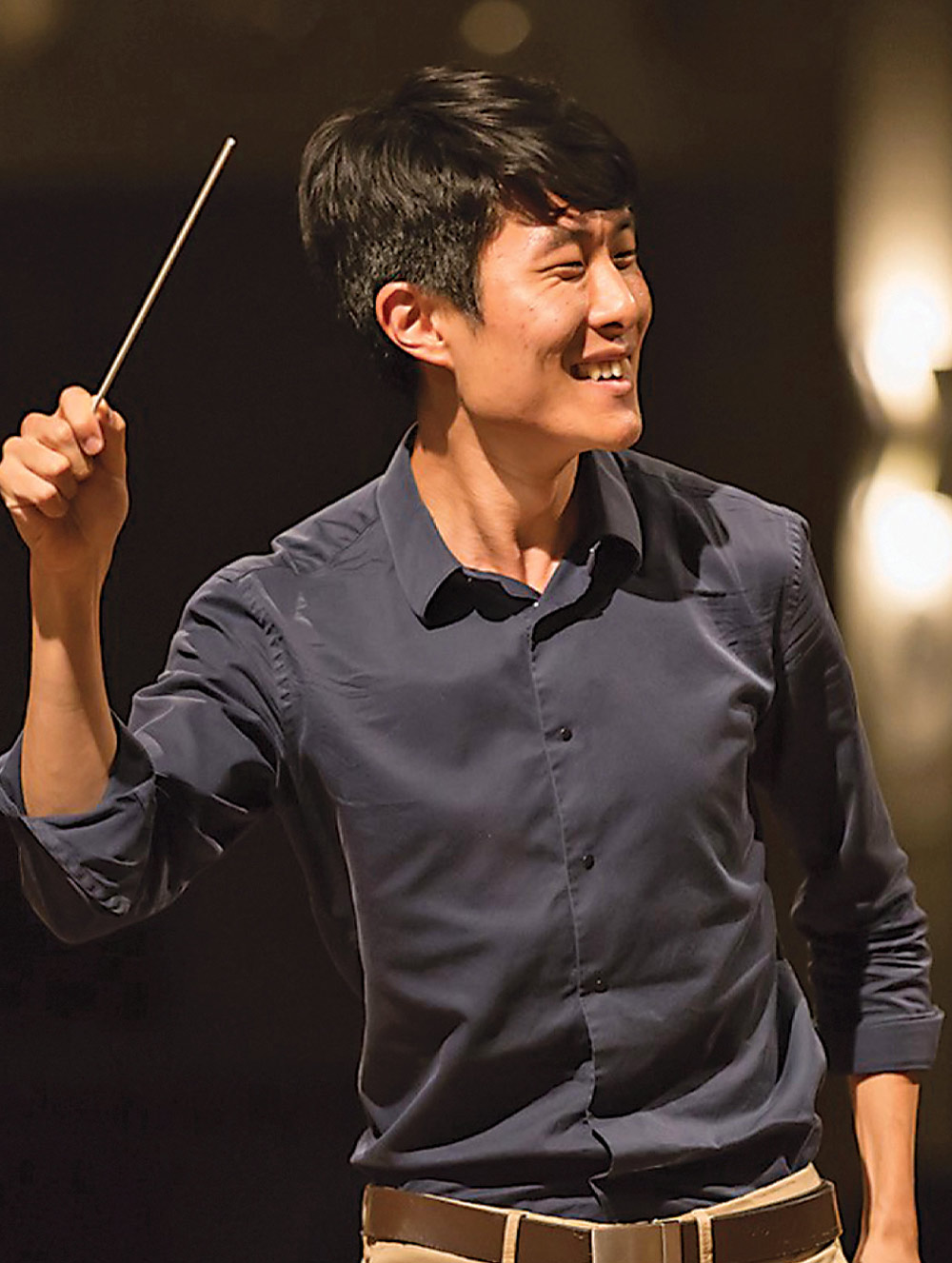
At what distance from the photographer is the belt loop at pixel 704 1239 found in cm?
146

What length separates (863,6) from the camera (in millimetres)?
2240

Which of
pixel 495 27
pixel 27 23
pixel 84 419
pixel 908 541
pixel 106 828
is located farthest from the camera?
pixel 908 541

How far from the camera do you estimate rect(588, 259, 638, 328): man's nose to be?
4.96ft

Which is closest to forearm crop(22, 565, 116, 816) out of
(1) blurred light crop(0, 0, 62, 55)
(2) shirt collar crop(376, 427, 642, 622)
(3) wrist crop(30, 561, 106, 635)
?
(3) wrist crop(30, 561, 106, 635)

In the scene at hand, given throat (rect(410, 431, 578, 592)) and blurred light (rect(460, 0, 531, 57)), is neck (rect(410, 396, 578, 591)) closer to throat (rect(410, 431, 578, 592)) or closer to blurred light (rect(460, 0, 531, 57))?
throat (rect(410, 431, 578, 592))

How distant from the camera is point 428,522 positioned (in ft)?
5.17

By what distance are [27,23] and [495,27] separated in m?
0.48

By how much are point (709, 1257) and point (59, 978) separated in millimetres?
852

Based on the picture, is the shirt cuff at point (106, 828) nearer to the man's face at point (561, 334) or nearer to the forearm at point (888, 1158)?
the man's face at point (561, 334)

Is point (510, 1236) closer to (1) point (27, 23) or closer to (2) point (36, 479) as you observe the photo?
(2) point (36, 479)

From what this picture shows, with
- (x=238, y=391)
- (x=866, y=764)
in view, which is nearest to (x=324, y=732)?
(x=866, y=764)

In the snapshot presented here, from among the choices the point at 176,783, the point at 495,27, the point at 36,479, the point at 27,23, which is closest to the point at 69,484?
the point at 36,479

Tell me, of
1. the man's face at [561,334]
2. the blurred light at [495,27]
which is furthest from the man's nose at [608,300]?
the blurred light at [495,27]

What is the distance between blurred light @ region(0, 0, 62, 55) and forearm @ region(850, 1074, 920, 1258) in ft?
4.22
